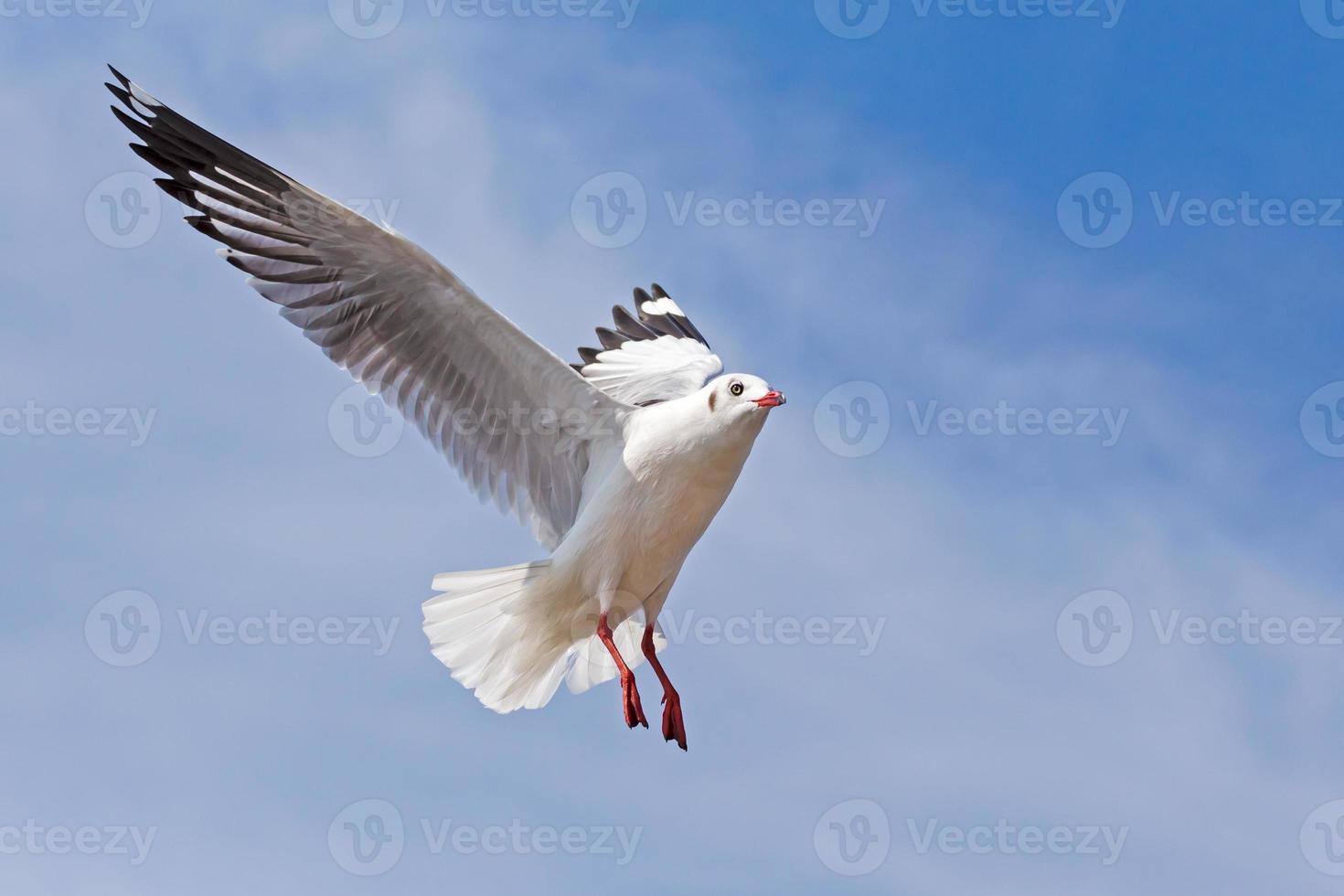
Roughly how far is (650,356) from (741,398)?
8.10 ft

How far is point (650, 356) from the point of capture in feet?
30.2

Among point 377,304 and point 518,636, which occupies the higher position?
point 377,304

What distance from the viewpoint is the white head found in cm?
673

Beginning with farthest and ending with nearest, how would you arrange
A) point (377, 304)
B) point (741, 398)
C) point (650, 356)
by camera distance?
point (650, 356)
point (377, 304)
point (741, 398)

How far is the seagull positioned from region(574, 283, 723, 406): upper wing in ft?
2.99

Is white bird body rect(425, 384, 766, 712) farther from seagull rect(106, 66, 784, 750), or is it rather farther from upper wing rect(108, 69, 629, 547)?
upper wing rect(108, 69, 629, 547)

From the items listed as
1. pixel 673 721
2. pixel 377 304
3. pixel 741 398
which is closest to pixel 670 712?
pixel 673 721

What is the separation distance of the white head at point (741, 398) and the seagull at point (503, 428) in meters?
0.01

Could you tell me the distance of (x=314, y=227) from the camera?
Result: 736cm

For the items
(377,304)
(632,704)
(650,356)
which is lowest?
(632,704)

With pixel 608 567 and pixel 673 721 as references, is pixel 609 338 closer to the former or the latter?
pixel 608 567

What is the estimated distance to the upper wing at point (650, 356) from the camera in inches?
344

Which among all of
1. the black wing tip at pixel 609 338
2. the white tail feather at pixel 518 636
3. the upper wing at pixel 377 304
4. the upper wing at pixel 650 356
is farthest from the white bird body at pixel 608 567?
the black wing tip at pixel 609 338

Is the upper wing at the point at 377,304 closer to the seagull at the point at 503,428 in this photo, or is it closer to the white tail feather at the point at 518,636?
the seagull at the point at 503,428
